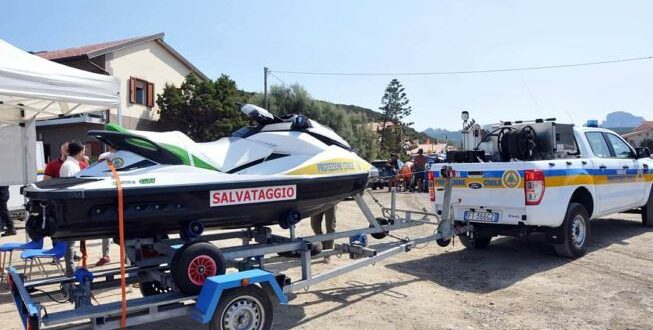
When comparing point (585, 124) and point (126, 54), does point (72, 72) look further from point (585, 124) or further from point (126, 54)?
point (126, 54)

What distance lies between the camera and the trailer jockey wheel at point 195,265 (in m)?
4.26

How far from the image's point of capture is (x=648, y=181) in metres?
9.50

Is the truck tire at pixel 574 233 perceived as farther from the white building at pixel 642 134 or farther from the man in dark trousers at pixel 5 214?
the white building at pixel 642 134

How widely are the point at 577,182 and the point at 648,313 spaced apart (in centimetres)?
245

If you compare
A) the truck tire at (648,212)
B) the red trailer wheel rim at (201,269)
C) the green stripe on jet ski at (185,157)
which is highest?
the green stripe on jet ski at (185,157)

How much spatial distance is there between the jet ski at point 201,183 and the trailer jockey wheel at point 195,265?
29 centimetres

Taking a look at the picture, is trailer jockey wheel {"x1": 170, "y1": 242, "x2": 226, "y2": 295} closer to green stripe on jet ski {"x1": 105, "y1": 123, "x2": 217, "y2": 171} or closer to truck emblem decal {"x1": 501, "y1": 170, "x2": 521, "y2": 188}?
green stripe on jet ski {"x1": 105, "y1": 123, "x2": 217, "y2": 171}

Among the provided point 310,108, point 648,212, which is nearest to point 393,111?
point 310,108

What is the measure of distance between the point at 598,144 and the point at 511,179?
248 centimetres

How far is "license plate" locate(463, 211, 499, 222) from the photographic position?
23.1 feet

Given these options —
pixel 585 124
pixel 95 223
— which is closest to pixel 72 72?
pixel 95 223

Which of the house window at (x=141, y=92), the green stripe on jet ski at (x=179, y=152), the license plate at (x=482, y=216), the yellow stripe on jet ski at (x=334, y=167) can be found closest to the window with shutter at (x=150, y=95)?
the house window at (x=141, y=92)

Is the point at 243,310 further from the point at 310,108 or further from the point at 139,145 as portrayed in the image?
the point at 310,108

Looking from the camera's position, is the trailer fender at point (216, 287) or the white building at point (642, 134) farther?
the white building at point (642, 134)
